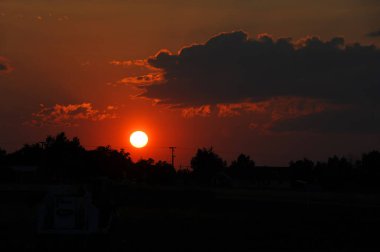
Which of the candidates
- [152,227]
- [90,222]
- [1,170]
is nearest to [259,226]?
[152,227]

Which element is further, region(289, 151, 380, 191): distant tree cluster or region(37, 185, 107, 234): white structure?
region(289, 151, 380, 191): distant tree cluster

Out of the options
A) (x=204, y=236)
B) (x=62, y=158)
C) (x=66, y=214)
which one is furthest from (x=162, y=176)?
(x=66, y=214)

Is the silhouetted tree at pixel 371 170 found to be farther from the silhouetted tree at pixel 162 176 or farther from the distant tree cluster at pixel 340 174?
the silhouetted tree at pixel 162 176

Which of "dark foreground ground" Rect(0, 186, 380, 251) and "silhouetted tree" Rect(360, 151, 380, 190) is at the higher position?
"silhouetted tree" Rect(360, 151, 380, 190)

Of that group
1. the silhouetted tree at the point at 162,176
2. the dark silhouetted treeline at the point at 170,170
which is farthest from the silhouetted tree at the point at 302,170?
the silhouetted tree at the point at 162,176

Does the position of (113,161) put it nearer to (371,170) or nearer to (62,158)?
(62,158)

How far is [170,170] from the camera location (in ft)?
402

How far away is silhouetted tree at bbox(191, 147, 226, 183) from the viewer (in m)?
148

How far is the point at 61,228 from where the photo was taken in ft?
59.9

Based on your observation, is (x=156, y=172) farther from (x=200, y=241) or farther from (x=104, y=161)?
(x=200, y=241)

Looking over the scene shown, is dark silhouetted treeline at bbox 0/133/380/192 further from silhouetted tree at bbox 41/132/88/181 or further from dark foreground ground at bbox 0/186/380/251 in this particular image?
dark foreground ground at bbox 0/186/380/251

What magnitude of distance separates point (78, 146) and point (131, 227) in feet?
288

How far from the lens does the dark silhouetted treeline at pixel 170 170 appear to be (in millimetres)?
91081

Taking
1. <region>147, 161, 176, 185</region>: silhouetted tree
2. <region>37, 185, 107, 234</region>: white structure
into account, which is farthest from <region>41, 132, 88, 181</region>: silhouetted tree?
<region>37, 185, 107, 234</region>: white structure
